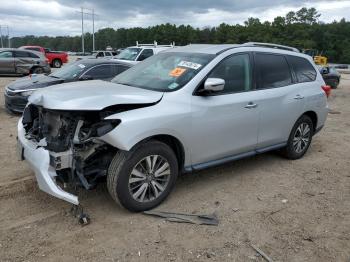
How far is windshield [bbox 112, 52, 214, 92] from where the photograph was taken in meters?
4.48

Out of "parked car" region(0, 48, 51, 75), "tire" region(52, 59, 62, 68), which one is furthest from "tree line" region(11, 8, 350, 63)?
"parked car" region(0, 48, 51, 75)

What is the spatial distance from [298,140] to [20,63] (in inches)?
648

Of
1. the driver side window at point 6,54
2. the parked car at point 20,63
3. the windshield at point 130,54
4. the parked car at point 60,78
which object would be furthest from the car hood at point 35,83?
the driver side window at point 6,54

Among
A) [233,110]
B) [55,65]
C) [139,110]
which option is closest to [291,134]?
[233,110]

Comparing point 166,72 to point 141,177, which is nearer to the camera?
point 141,177

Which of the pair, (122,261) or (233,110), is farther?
(233,110)

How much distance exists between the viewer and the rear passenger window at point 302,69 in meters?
5.96

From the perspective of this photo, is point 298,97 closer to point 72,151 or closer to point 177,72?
point 177,72

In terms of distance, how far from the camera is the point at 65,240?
3590 millimetres

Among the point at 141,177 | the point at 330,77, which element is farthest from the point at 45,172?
the point at 330,77

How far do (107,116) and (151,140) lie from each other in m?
0.54

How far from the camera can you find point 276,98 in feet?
17.6

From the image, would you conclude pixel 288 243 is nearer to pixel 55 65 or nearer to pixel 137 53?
pixel 137 53

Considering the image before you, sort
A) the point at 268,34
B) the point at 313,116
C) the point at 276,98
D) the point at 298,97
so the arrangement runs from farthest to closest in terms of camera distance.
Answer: the point at 268,34
the point at 313,116
the point at 298,97
the point at 276,98
